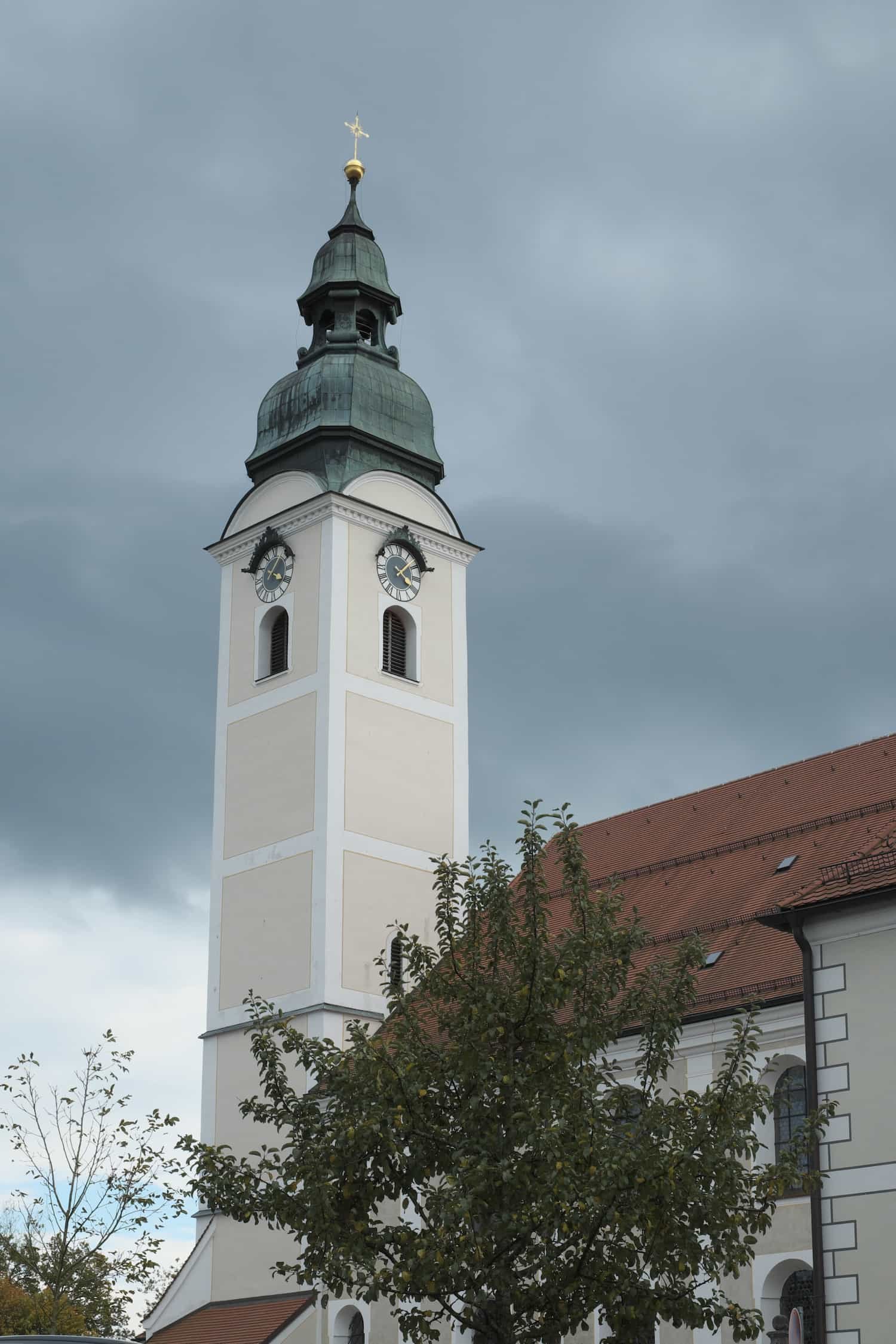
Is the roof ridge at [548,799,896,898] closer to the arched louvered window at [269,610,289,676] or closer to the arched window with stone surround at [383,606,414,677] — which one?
the arched window with stone surround at [383,606,414,677]

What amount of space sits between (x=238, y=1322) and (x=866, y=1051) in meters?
18.3

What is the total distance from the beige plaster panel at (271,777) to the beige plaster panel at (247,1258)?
7435 mm

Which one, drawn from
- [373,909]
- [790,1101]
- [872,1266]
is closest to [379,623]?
[373,909]

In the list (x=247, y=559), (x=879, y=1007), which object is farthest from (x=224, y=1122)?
(x=879, y=1007)

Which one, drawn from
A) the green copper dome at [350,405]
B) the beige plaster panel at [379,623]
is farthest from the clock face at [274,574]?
the green copper dome at [350,405]

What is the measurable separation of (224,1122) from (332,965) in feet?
12.5

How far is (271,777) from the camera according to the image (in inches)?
1582

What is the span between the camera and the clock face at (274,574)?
4150 cm

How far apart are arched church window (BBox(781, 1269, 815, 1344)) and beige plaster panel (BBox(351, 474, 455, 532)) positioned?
19337mm

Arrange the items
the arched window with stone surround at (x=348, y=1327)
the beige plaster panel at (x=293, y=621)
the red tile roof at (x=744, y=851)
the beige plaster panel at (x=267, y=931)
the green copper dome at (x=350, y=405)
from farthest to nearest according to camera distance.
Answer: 1. the green copper dome at (x=350, y=405)
2. the beige plaster panel at (x=293, y=621)
3. the beige plaster panel at (x=267, y=931)
4. the arched window with stone surround at (x=348, y=1327)
5. the red tile roof at (x=744, y=851)

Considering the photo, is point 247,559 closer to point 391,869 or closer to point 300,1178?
point 391,869

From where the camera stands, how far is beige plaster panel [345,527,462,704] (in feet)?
133

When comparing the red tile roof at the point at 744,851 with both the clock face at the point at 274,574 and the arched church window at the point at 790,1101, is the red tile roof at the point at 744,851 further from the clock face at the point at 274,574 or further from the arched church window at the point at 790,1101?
the clock face at the point at 274,574

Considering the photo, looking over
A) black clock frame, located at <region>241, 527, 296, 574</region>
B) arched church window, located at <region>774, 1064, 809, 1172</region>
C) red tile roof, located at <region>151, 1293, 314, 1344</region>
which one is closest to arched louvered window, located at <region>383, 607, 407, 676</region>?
black clock frame, located at <region>241, 527, 296, 574</region>
